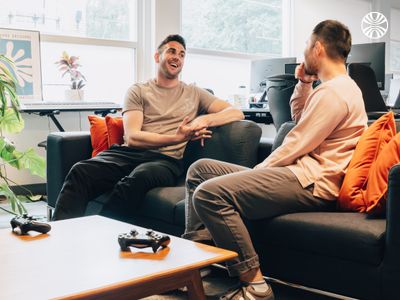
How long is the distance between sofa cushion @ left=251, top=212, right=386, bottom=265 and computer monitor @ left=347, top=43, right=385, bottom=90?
3352 mm

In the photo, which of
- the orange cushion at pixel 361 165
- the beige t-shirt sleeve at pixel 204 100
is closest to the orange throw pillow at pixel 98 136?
the beige t-shirt sleeve at pixel 204 100

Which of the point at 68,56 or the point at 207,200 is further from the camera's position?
the point at 68,56

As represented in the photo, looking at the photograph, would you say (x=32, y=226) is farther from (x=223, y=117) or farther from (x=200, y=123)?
(x=223, y=117)

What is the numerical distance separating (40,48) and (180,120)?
2244 millimetres

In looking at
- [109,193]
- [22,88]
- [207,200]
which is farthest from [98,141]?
[22,88]

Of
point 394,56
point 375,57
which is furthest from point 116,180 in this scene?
point 394,56

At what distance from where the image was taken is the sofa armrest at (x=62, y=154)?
3102 mm

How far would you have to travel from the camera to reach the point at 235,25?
6.57 meters

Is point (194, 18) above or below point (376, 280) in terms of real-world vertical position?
above

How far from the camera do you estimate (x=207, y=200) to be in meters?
2.01

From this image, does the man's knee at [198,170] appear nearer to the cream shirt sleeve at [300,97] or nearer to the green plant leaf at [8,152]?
the cream shirt sleeve at [300,97]

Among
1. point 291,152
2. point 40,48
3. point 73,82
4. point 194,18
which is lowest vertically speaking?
point 291,152

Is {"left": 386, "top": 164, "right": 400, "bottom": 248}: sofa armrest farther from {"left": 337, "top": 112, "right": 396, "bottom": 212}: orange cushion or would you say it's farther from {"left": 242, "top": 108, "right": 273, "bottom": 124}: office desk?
{"left": 242, "top": 108, "right": 273, "bottom": 124}: office desk

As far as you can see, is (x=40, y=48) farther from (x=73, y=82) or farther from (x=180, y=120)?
(x=180, y=120)
